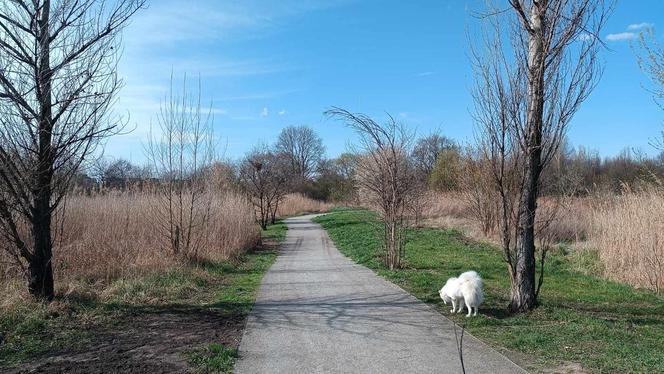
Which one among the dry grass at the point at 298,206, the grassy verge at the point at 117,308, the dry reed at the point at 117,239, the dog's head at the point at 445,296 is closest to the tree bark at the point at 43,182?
the grassy verge at the point at 117,308

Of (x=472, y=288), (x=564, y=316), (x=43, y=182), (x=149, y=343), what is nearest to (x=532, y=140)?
(x=472, y=288)

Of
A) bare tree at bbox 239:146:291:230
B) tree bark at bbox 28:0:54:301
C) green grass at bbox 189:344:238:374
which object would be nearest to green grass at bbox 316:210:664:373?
green grass at bbox 189:344:238:374

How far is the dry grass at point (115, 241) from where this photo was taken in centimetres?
1138

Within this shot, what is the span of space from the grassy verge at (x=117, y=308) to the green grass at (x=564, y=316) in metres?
3.63

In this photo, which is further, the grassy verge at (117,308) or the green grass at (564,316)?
the grassy verge at (117,308)

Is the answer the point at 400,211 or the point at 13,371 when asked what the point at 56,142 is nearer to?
the point at 13,371

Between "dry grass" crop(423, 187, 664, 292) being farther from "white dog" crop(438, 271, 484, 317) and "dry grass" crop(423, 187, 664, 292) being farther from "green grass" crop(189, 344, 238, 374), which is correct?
"green grass" crop(189, 344, 238, 374)

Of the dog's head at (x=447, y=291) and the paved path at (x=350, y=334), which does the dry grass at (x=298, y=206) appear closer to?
the paved path at (x=350, y=334)

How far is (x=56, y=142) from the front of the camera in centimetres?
844

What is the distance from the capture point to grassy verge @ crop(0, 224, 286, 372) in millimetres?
6430

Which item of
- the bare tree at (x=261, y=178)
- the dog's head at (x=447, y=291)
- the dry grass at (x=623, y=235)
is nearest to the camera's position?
the dog's head at (x=447, y=291)

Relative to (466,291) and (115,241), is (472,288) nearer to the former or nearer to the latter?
(466,291)

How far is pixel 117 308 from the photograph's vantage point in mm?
9023

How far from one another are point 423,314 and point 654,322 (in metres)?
3.52
